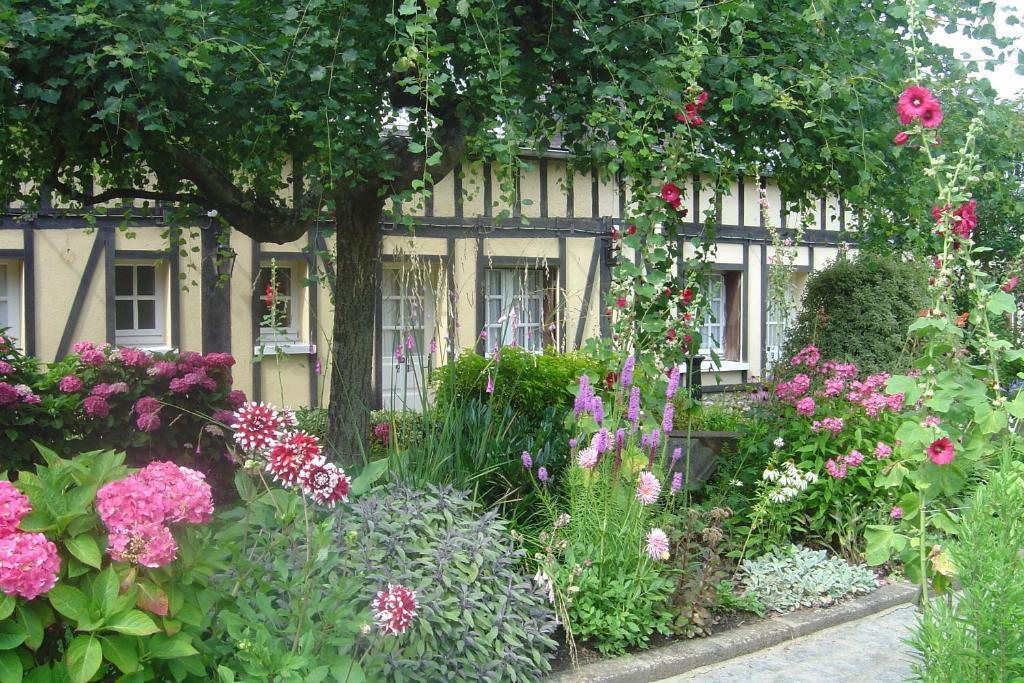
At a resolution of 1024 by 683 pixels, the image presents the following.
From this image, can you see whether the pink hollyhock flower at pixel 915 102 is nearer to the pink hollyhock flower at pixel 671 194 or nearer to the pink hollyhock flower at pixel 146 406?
the pink hollyhock flower at pixel 671 194

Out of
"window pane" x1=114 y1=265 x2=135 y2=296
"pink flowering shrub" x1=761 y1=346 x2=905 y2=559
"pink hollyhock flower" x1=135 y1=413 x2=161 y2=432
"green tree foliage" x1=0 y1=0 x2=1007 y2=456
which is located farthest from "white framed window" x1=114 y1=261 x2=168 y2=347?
"pink flowering shrub" x1=761 y1=346 x2=905 y2=559

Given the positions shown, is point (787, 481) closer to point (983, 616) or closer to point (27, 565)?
point (983, 616)

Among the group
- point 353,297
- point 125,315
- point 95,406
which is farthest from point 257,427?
point 125,315

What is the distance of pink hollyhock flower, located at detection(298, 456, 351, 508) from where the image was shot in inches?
79.3

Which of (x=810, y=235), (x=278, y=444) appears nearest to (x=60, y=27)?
(x=278, y=444)

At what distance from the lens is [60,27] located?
3.73 metres

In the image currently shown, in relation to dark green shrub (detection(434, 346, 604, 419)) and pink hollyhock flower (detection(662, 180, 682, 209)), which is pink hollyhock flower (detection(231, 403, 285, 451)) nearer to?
pink hollyhock flower (detection(662, 180, 682, 209))

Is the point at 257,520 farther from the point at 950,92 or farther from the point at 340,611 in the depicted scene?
the point at 950,92

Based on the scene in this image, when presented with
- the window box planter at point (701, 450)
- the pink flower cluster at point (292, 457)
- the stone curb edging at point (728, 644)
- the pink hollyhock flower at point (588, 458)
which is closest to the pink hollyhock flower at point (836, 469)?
the stone curb edging at point (728, 644)

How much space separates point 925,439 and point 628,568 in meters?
1.21

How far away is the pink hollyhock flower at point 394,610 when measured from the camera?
196 cm

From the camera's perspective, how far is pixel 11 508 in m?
1.82

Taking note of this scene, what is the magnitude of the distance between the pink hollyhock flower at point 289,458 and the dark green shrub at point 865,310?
612cm

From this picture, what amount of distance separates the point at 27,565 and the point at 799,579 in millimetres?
3302
